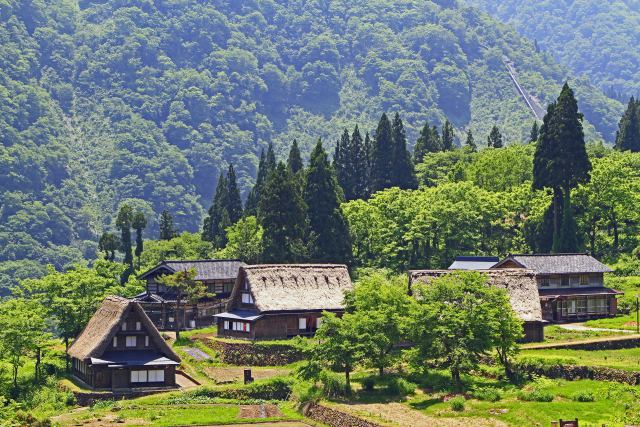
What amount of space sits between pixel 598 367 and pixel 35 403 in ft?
110

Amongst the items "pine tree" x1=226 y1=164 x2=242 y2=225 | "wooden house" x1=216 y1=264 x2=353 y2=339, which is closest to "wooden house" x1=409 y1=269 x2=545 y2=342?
"wooden house" x1=216 y1=264 x2=353 y2=339

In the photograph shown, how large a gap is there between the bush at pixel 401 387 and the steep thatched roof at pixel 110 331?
1517 centimetres

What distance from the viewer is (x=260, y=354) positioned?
7569cm

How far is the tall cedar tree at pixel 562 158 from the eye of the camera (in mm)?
94438

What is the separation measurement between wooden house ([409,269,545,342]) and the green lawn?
4330 millimetres

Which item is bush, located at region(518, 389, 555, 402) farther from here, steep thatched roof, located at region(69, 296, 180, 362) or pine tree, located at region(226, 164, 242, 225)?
pine tree, located at region(226, 164, 242, 225)

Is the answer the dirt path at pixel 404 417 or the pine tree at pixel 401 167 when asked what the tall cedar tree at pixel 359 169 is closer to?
the pine tree at pixel 401 167

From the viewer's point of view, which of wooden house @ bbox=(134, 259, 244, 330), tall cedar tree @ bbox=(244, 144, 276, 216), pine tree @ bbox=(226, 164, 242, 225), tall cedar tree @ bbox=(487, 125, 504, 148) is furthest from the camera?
tall cedar tree @ bbox=(487, 125, 504, 148)

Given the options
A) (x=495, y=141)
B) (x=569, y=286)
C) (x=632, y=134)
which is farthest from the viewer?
(x=495, y=141)

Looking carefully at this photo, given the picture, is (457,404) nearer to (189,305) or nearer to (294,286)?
(294,286)

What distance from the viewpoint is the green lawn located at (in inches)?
2420

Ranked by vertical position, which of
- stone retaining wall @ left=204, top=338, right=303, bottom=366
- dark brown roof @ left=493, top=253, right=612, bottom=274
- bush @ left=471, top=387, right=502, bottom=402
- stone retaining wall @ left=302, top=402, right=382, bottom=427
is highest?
dark brown roof @ left=493, top=253, right=612, bottom=274

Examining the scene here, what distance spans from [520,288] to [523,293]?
1.45 feet

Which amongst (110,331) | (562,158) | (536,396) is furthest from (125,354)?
(562,158)
